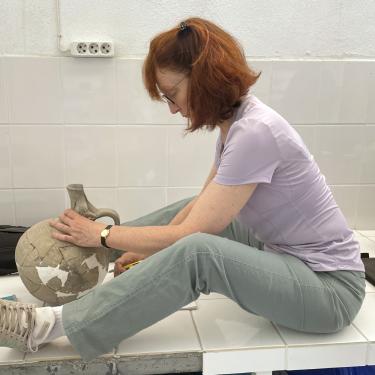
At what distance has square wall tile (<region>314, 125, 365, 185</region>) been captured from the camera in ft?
7.18

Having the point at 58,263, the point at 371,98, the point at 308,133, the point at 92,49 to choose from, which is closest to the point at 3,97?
the point at 92,49

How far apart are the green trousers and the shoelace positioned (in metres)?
0.09

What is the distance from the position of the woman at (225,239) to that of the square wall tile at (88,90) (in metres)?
0.74

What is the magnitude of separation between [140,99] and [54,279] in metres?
0.95

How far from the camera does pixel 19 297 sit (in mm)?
1602

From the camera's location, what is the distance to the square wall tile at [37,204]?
2102 mm

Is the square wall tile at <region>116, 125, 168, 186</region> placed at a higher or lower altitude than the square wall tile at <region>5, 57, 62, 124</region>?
lower

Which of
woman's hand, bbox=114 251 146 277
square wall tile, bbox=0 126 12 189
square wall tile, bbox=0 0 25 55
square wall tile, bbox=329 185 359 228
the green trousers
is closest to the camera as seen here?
the green trousers

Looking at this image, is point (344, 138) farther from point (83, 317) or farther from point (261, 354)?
point (83, 317)

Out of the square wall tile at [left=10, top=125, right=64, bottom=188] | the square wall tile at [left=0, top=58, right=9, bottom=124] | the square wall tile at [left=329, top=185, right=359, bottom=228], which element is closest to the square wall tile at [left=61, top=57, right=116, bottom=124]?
the square wall tile at [left=10, top=125, right=64, bottom=188]

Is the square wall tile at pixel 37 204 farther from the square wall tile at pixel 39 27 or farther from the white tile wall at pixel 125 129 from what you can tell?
the square wall tile at pixel 39 27

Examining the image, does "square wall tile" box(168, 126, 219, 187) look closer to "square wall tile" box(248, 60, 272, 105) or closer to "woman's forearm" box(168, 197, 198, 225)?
"square wall tile" box(248, 60, 272, 105)

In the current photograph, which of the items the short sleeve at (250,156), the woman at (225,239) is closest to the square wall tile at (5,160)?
the woman at (225,239)

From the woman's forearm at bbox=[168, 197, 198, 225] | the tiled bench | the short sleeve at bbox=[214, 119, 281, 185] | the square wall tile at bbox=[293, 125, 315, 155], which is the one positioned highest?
the short sleeve at bbox=[214, 119, 281, 185]
